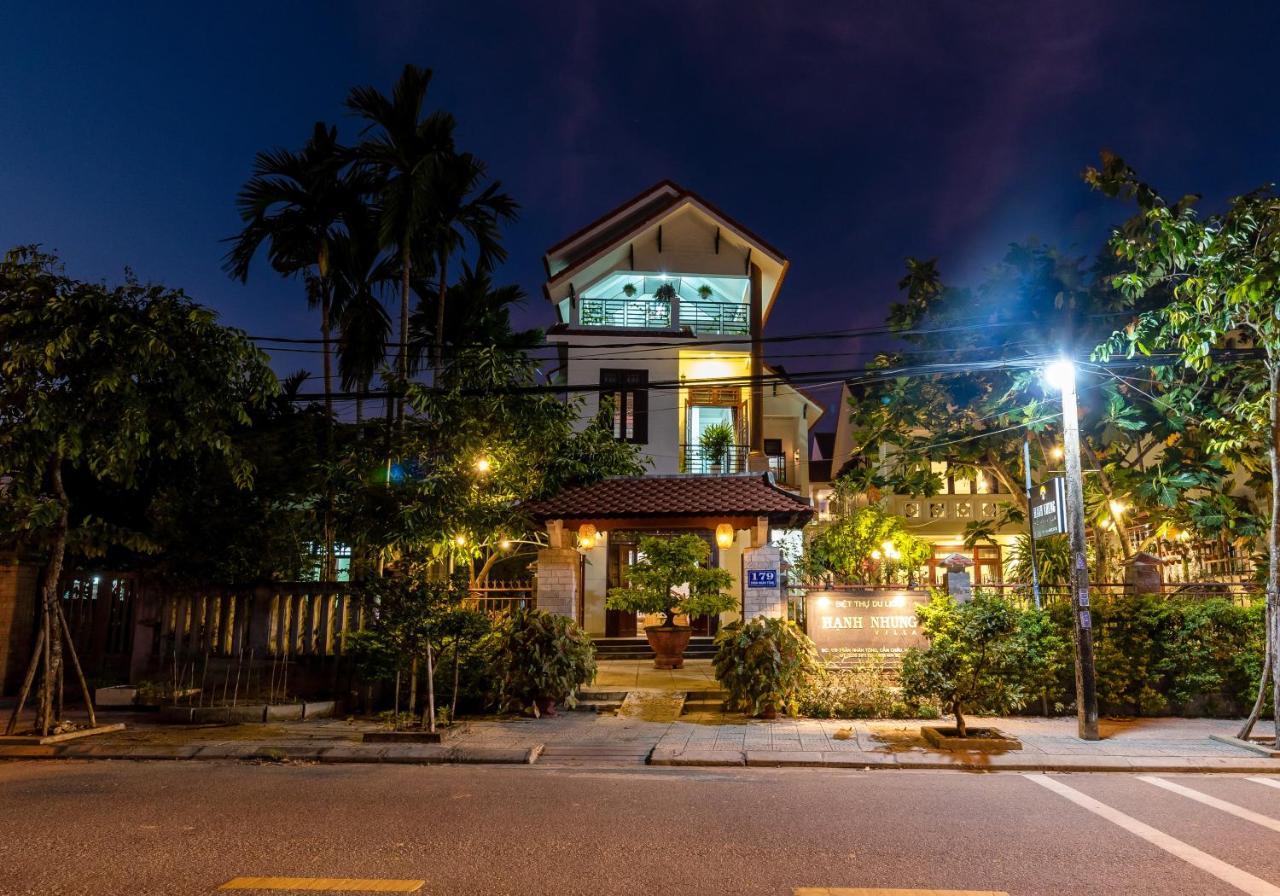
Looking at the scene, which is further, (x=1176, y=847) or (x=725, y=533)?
(x=725, y=533)

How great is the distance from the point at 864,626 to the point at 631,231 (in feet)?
46.9

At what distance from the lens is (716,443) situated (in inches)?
872

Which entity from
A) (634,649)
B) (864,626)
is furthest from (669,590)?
(864,626)

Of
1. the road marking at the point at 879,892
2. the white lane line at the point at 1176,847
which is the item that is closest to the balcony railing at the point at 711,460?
the white lane line at the point at 1176,847

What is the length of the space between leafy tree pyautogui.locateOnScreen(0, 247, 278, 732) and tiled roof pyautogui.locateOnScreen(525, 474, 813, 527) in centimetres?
650

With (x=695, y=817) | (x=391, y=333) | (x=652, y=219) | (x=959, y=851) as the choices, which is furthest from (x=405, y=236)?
(x=959, y=851)

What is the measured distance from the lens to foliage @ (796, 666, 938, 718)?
12.0 metres

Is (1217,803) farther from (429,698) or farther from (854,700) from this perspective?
(429,698)

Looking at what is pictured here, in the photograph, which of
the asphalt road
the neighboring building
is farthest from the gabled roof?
the asphalt road

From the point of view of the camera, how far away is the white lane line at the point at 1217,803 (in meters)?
6.61

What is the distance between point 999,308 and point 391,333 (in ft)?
43.7

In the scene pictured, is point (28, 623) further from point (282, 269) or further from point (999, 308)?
point (999, 308)

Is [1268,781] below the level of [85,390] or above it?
below

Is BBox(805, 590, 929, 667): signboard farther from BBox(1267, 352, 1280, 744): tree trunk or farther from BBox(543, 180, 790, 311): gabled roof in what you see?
BBox(543, 180, 790, 311): gabled roof
